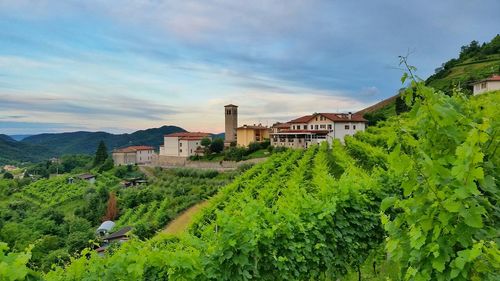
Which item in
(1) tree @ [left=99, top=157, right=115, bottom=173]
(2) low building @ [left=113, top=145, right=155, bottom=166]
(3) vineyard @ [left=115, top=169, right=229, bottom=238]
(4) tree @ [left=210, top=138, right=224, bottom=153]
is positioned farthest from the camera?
(2) low building @ [left=113, top=145, right=155, bottom=166]

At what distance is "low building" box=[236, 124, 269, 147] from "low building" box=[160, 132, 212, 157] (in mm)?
9271

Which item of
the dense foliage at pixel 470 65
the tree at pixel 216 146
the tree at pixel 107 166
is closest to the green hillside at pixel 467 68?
the dense foliage at pixel 470 65

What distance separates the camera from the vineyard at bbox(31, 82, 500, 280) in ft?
8.05

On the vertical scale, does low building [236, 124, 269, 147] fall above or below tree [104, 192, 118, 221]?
above

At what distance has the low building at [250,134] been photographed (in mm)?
74062

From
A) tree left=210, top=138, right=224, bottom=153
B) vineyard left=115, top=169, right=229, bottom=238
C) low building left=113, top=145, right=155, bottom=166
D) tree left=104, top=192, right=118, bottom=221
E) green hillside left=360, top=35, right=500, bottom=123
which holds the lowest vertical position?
tree left=104, top=192, right=118, bottom=221

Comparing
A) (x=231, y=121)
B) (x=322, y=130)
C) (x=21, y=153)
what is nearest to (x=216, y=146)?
(x=231, y=121)

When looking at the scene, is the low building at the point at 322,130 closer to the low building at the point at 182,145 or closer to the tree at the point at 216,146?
the tree at the point at 216,146

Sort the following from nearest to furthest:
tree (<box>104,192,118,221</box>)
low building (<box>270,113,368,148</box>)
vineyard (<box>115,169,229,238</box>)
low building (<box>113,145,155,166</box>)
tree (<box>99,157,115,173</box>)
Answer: vineyard (<box>115,169,229,238</box>)
tree (<box>104,192,118,221</box>)
low building (<box>270,113,368,148</box>)
tree (<box>99,157,115,173</box>)
low building (<box>113,145,155,166</box>)

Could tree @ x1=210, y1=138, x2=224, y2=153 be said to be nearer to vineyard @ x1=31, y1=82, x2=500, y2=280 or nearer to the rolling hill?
vineyard @ x1=31, y1=82, x2=500, y2=280

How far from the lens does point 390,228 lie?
3104mm

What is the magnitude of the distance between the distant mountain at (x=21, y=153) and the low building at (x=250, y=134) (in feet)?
398

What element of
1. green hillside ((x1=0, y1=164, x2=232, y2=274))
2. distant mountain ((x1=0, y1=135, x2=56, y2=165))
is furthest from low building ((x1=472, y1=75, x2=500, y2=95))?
distant mountain ((x1=0, y1=135, x2=56, y2=165))

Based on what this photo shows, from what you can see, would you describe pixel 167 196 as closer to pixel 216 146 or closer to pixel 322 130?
pixel 216 146
